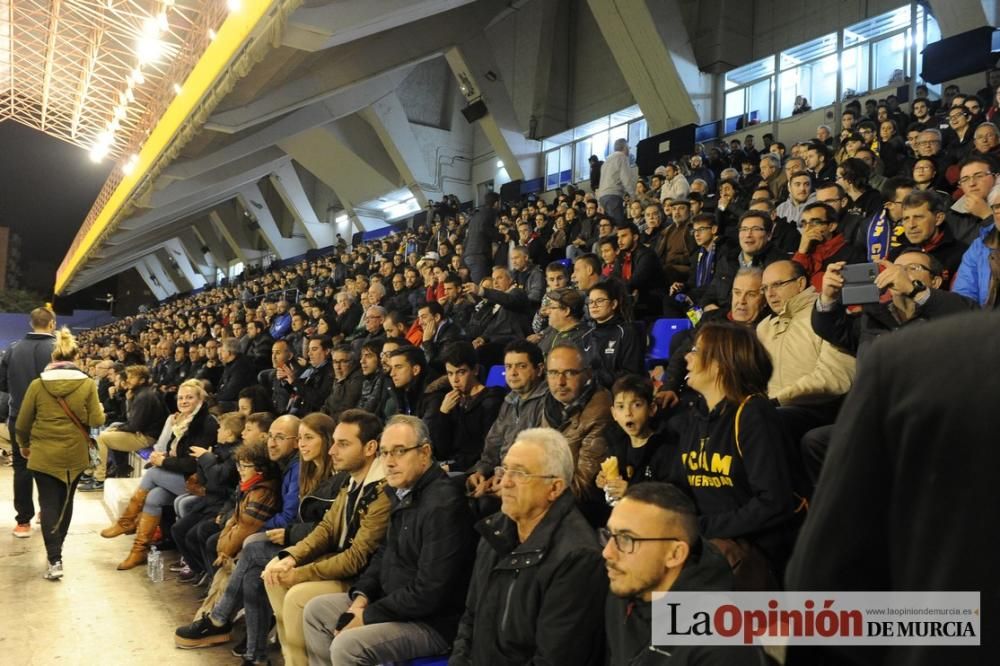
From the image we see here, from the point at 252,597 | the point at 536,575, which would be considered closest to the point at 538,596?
the point at 536,575

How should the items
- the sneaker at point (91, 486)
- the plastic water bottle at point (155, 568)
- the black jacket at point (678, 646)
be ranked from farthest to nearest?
the sneaker at point (91, 486)
the plastic water bottle at point (155, 568)
the black jacket at point (678, 646)

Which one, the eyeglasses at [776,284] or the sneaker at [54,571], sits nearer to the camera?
the eyeglasses at [776,284]

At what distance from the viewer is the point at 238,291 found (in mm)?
21875

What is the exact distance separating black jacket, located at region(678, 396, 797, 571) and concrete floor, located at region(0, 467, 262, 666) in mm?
2622

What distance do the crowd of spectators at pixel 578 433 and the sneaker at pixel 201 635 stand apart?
0.02 meters

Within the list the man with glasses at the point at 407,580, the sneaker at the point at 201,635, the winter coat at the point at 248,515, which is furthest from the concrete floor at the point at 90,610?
the man with glasses at the point at 407,580

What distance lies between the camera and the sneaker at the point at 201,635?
3883 mm

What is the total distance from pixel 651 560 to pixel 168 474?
4.87 metres

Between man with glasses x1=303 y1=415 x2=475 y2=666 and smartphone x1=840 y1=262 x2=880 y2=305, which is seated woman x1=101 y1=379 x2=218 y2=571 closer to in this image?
man with glasses x1=303 y1=415 x2=475 y2=666

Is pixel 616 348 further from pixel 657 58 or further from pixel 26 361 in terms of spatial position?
pixel 657 58

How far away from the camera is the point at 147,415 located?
7551mm

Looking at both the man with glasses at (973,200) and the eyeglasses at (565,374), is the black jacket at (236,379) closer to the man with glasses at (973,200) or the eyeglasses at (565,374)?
the eyeglasses at (565,374)

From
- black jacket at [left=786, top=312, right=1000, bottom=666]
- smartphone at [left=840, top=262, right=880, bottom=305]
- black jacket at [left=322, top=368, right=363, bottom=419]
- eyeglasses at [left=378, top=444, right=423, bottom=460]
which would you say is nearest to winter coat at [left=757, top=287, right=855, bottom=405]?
smartphone at [left=840, top=262, right=880, bottom=305]

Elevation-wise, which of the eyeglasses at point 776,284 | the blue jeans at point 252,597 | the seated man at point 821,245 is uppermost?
the seated man at point 821,245
